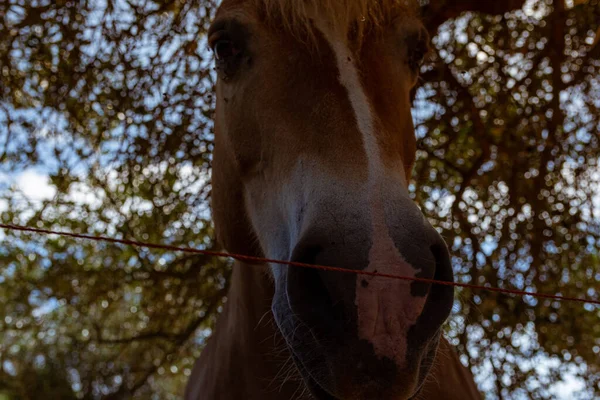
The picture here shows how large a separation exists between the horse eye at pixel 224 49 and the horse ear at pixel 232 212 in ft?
1.32

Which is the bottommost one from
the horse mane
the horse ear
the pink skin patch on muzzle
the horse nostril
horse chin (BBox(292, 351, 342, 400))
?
horse chin (BBox(292, 351, 342, 400))

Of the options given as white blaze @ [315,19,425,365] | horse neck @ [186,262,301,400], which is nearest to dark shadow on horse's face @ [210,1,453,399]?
white blaze @ [315,19,425,365]

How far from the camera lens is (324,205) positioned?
1565 mm

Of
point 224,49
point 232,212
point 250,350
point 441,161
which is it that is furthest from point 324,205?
point 441,161

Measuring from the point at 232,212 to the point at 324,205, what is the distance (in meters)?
0.85

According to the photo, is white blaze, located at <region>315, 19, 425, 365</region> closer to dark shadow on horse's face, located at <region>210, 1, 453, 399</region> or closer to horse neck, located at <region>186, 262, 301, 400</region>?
dark shadow on horse's face, located at <region>210, 1, 453, 399</region>

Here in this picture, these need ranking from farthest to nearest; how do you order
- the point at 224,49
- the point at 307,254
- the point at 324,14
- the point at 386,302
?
the point at 224,49 < the point at 324,14 < the point at 307,254 < the point at 386,302

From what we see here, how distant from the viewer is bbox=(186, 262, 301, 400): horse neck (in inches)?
92.8

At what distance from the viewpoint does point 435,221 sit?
14.7ft

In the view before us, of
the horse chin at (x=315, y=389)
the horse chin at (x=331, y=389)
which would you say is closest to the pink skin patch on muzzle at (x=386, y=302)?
the horse chin at (x=331, y=389)

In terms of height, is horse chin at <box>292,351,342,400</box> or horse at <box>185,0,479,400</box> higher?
horse at <box>185,0,479,400</box>

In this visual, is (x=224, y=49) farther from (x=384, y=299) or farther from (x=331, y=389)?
(x=331, y=389)

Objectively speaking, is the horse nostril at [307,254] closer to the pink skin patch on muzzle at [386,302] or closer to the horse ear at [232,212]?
the pink skin patch on muzzle at [386,302]

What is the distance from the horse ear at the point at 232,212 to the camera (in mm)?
2279
